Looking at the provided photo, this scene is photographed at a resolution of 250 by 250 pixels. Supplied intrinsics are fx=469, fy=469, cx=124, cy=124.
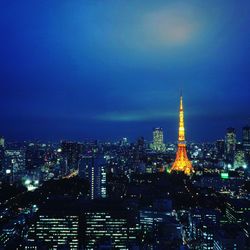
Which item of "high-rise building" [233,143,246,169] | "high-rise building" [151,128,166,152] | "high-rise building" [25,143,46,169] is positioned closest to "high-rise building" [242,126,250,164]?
"high-rise building" [233,143,246,169]

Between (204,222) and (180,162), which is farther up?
(180,162)

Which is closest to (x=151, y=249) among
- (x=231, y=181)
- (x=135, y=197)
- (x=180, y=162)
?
(x=135, y=197)

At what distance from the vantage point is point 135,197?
12883 millimetres

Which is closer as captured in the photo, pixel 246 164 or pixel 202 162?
pixel 246 164

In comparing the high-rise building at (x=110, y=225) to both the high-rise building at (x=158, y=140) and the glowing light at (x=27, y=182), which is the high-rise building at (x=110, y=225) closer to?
the glowing light at (x=27, y=182)

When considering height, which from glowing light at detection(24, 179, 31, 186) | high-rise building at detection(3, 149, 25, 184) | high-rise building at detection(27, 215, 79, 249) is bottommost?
high-rise building at detection(27, 215, 79, 249)

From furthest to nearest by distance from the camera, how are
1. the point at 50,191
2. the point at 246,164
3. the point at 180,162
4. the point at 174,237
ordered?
the point at 246,164 → the point at 180,162 → the point at 50,191 → the point at 174,237

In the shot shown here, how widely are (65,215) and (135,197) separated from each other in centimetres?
400

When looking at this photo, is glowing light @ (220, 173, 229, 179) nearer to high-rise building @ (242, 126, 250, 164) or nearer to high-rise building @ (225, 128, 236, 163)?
high-rise building @ (242, 126, 250, 164)

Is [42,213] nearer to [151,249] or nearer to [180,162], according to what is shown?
[151,249]

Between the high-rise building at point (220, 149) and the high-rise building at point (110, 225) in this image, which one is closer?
the high-rise building at point (110, 225)

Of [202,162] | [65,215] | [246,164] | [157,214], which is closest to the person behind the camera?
[65,215]

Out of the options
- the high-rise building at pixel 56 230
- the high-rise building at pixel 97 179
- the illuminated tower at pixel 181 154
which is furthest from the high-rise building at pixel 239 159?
the high-rise building at pixel 56 230

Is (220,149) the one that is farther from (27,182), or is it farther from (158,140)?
(27,182)
